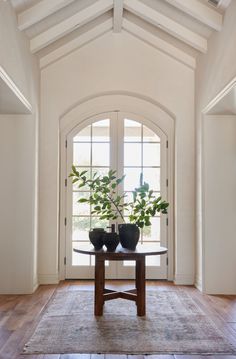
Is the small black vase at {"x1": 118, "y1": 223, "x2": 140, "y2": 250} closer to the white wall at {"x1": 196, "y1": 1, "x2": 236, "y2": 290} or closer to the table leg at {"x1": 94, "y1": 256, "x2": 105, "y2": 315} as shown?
the table leg at {"x1": 94, "y1": 256, "x2": 105, "y2": 315}

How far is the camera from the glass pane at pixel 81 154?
5.49 metres

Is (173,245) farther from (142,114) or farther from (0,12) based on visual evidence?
(0,12)

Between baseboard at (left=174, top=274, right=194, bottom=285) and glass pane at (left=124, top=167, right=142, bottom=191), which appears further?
glass pane at (left=124, top=167, right=142, bottom=191)

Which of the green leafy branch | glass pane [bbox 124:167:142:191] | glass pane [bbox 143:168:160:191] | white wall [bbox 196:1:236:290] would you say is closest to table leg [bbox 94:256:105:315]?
the green leafy branch

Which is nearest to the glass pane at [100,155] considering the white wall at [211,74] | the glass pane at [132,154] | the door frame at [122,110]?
the glass pane at [132,154]

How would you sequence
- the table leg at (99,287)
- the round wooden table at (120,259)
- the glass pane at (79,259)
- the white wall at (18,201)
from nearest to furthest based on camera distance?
the round wooden table at (120,259) < the table leg at (99,287) < the white wall at (18,201) < the glass pane at (79,259)

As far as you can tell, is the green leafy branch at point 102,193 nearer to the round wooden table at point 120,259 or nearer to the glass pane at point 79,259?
the round wooden table at point 120,259

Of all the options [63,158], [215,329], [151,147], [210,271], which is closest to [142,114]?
[151,147]

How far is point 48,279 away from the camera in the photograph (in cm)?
520

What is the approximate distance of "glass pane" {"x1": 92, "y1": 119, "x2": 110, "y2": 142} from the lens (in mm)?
5500

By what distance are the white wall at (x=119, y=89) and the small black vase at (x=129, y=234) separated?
1566 millimetres

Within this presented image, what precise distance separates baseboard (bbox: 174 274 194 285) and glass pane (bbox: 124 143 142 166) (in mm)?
1626

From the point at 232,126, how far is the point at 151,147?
1.19 m

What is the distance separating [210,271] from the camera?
475 centimetres
